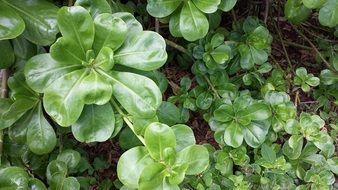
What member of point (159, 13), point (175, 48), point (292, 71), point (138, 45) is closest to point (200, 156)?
point (138, 45)

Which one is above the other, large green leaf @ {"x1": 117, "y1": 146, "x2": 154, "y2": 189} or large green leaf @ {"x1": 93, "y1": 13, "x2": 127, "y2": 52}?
large green leaf @ {"x1": 93, "y1": 13, "x2": 127, "y2": 52}

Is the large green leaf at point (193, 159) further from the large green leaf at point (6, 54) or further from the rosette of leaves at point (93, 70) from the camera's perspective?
the large green leaf at point (6, 54)

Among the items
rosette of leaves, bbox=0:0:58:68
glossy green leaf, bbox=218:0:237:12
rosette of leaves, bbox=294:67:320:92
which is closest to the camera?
rosette of leaves, bbox=0:0:58:68

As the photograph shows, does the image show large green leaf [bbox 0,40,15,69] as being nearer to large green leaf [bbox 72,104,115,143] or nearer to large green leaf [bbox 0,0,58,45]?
large green leaf [bbox 0,0,58,45]

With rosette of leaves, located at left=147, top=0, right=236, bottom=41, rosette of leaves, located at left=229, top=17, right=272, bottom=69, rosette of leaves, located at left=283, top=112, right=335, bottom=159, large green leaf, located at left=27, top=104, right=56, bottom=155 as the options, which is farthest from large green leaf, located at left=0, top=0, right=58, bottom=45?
rosette of leaves, located at left=283, top=112, right=335, bottom=159

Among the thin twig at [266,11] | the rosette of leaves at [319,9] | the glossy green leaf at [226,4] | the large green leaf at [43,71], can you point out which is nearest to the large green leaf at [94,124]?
the large green leaf at [43,71]

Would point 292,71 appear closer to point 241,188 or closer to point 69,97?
point 241,188
